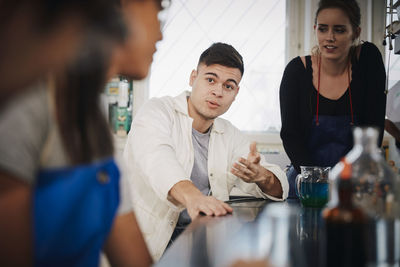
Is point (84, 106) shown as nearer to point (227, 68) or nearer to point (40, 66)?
point (40, 66)

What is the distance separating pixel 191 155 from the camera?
1667mm

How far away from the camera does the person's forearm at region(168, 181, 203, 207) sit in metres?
1.14

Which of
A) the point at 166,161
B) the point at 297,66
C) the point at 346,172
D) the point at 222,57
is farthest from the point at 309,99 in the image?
the point at 346,172

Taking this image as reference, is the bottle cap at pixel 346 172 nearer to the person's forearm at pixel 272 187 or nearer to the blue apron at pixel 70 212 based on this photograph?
the blue apron at pixel 70 212

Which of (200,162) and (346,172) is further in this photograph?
(200,162)

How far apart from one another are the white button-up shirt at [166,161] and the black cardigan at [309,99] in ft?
0.64

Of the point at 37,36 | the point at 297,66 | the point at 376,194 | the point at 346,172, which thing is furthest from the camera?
the point at 297,66

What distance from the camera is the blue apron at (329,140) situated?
1.69m

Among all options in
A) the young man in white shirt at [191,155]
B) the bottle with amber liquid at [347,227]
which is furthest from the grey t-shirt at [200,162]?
the bottle with amber liquid at [347,227]

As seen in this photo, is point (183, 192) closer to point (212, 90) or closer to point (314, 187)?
point (314, 187)

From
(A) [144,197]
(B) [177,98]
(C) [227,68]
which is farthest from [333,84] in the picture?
(A) [144,197]

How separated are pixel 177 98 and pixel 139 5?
3.42ft

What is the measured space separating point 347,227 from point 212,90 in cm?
130

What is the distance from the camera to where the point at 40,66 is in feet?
1.32
